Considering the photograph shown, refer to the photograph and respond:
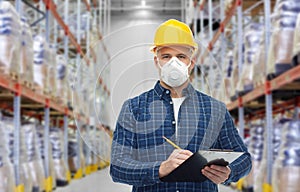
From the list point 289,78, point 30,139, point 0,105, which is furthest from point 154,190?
point 0,105

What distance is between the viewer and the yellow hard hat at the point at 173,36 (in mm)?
1467

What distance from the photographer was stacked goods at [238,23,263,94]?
6465 mm

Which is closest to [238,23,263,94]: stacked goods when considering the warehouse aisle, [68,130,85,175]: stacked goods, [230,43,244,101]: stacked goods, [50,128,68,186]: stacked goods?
[230,43,244,101]: stacked goods

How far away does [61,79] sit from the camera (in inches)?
349

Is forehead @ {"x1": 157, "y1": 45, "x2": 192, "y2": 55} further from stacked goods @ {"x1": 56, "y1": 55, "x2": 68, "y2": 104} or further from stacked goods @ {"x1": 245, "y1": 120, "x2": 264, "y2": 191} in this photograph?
stacked goods @ {"x1": 56, "y1": 55, "x2": 68, "y2": 104}

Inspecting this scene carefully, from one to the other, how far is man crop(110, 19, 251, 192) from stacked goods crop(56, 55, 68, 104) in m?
7.30

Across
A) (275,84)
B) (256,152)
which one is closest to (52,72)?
(256,152)

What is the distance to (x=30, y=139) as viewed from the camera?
6.70 metres

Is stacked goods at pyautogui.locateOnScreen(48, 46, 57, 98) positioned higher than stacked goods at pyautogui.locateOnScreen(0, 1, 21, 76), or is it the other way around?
stacked goods at pyautogui.locateOnScreen(0, 1, 21, 76)

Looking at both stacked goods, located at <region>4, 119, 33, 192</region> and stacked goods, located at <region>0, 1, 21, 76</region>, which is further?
stacked goods, located at <region>4, 119, 33, 192</region>

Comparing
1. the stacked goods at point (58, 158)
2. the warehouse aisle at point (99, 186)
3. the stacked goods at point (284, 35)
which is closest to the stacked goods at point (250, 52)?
the stacked goods at point (284, 35)

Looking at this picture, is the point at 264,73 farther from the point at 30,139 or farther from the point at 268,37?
the point at 30,139

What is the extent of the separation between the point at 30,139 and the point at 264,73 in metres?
3.01

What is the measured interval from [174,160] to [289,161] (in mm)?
3341
